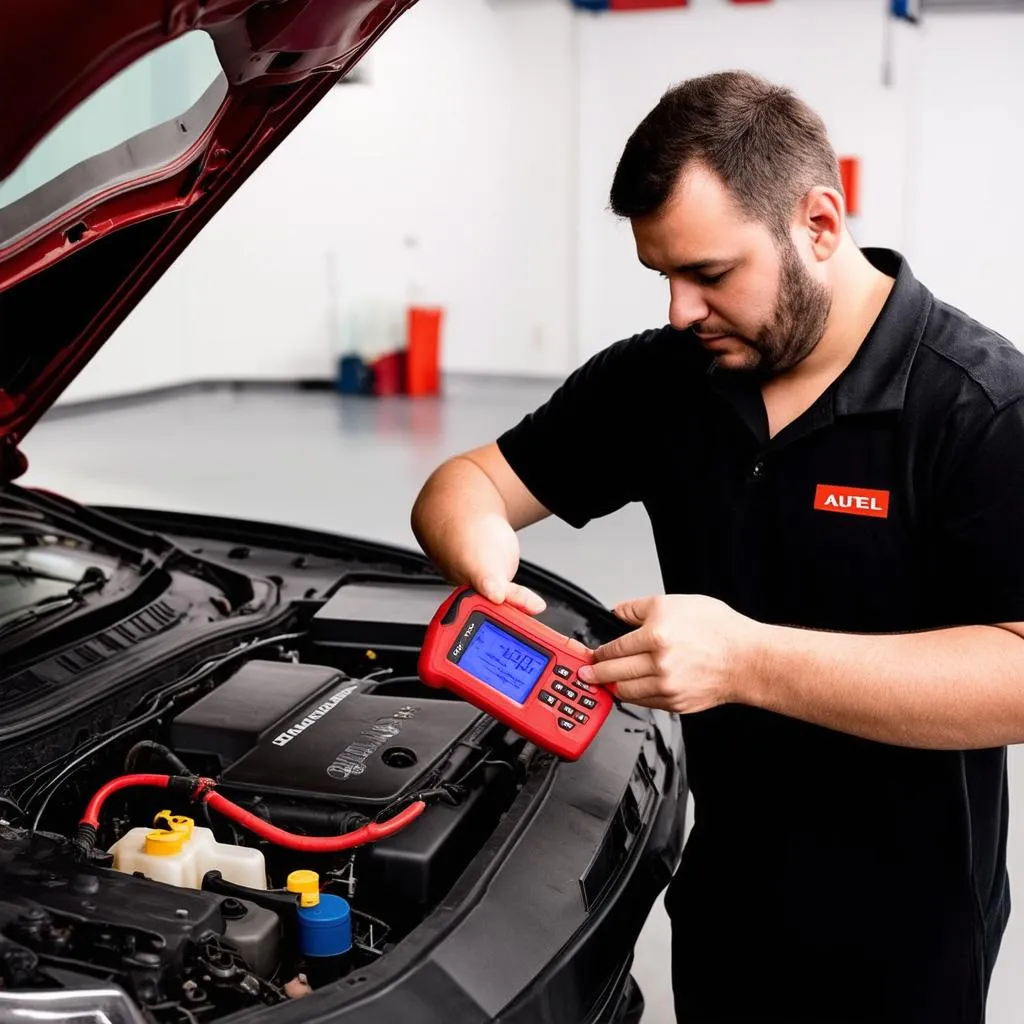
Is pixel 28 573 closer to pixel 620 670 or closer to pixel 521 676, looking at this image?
pixel 521 676

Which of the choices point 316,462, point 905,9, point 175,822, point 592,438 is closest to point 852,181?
point 905,9

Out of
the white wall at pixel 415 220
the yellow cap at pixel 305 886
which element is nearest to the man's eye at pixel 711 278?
the yellow cap at pixel 305 886

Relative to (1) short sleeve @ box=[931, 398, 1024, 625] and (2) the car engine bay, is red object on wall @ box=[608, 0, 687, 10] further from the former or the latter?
(1) short sleeve @ box=[931, 398, 1024, 625]

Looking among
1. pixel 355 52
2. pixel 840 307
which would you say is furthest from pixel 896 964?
pixel 355 52

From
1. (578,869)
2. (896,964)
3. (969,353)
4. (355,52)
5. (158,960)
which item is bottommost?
(896,964)

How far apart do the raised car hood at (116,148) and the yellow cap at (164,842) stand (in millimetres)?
658

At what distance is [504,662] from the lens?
5.02ft

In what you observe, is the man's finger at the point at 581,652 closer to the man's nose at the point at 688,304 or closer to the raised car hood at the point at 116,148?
the man's nose at the point at 688,304

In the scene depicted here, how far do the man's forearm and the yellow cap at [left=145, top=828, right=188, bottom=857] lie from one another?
0.66m

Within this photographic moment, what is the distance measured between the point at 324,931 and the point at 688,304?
80 centimetres

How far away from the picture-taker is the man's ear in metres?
1.45

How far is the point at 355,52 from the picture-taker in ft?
5.25

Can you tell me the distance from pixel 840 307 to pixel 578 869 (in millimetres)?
738

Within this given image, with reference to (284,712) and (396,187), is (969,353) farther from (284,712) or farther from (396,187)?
(396,187)
